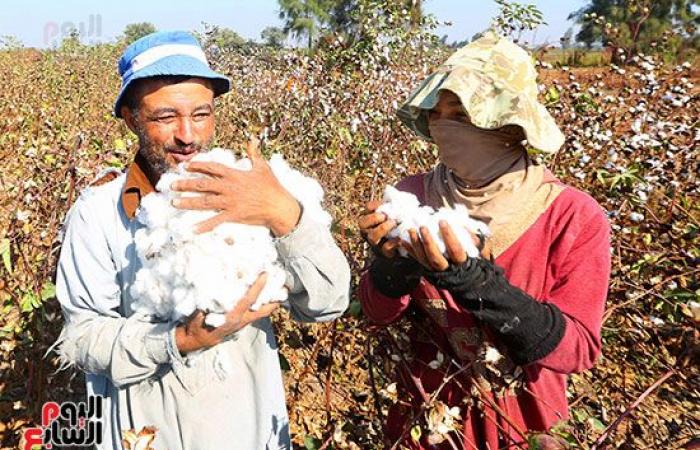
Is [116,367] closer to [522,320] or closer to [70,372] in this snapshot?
[522,320]

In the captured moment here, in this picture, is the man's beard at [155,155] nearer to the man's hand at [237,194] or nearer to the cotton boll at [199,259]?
the cotton boll at [199,259]

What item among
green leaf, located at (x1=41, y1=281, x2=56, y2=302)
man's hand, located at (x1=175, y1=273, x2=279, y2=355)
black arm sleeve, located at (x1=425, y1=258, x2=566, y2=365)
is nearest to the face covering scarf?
black arm sleeve, located at (x1=425, y1=258, x2=566, y2=365)

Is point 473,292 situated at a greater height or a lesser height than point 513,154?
lesser

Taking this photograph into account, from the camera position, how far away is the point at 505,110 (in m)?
1.18

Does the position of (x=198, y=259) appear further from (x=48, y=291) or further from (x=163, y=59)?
(x=48, y=291)

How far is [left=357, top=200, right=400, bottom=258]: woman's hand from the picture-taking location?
3.71ft

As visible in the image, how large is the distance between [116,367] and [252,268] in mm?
346

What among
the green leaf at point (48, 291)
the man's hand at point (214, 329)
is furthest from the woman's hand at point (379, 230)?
the green leaf at point (48, 291)

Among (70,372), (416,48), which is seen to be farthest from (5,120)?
(70,372)

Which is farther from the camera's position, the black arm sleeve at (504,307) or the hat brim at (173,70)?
the hat brim at (173,70)

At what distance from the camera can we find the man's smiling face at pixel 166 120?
132cm

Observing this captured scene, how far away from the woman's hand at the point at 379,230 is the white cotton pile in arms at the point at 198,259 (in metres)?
0.10

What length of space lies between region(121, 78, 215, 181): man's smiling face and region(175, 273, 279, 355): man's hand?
1.30 ft

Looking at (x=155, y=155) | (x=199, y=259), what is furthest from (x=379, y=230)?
(x=155, y=155)
